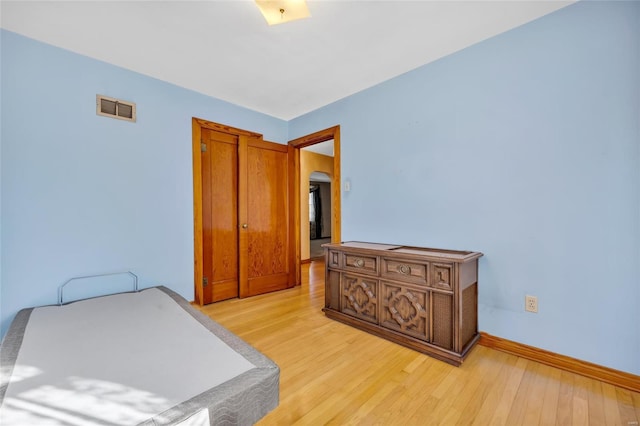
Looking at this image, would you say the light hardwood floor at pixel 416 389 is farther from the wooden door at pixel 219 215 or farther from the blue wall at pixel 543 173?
the wooden door at pixel 219 215

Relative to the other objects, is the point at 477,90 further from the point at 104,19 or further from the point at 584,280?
the point at 104,19

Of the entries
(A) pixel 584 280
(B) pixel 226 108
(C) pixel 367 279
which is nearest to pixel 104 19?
(B) pixel 226 108

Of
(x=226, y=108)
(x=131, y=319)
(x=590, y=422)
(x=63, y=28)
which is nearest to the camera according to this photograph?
(x=590, y=422)

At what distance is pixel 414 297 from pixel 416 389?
2.23ft

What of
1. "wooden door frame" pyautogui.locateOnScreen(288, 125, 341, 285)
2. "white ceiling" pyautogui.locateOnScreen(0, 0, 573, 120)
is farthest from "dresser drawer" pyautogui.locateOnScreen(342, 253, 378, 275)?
"white ceiling" pyautogui.locateOnScreen(0, 0, 573, 120)

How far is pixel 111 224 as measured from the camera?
246 cm

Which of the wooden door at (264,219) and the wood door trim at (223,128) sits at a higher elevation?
the wood door trim at (223,128)

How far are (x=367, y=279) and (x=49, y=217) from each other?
2791 millimetres

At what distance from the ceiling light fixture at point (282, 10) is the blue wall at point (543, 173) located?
1.35m

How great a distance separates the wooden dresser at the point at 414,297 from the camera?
1.92 meters

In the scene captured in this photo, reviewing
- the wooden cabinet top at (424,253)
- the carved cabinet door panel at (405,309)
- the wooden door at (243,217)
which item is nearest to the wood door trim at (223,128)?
the wooden door at (243,217)

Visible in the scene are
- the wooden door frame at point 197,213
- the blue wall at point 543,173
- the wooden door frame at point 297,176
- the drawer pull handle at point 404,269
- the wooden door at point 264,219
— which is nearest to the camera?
the blue wall at point 543,173

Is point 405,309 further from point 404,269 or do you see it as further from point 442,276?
point 442,276

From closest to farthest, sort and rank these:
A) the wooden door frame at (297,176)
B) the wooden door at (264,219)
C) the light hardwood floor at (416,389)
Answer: the light hardwood floor at (416,389), the wooden door frame at (297,176), the wooden door at (264,219)
